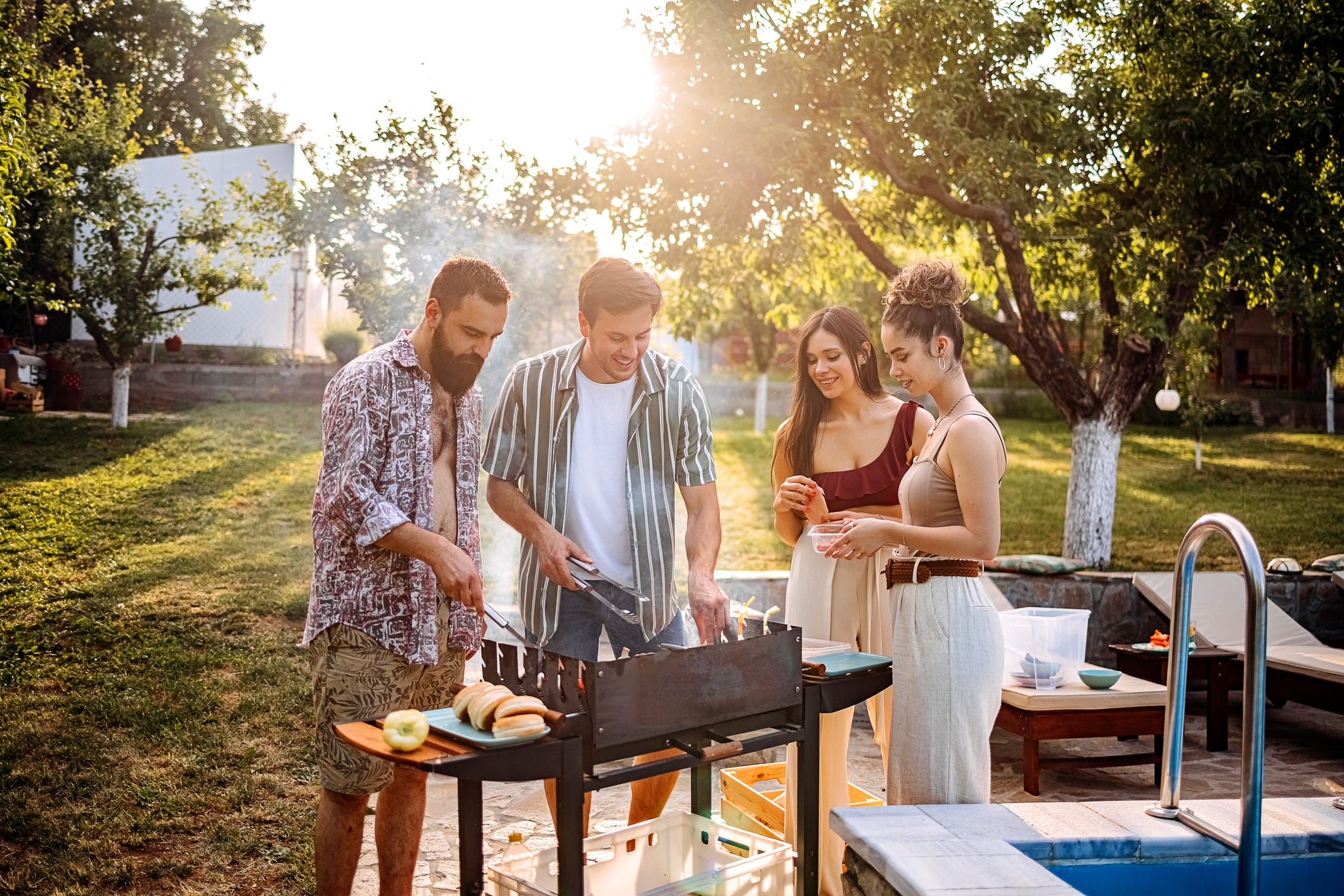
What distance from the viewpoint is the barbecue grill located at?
1.97 metres

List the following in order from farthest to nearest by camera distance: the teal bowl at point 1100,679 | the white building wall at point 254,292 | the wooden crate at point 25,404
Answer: the white building wall at point 254,292, the wooden crate at point 25,404, the teal bowl at point 1100,679

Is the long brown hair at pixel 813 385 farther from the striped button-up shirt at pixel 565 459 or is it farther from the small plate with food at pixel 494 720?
the small plate with food at pixel 494 720

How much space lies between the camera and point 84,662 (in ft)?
18.9

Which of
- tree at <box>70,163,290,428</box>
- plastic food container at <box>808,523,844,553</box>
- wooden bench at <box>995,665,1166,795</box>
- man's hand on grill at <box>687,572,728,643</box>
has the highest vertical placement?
tree at <box>70,163,290,428</box>

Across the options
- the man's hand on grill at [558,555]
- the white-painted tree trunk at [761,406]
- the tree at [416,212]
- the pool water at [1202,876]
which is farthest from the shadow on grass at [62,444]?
the white-painted tree trunk at [761,406]

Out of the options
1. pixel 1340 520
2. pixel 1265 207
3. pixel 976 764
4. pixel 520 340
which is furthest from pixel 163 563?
pixel 1340 520

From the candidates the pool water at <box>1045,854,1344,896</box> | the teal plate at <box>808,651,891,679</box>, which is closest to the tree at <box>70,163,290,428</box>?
the teal plate at <box>808,651,891,679</box>

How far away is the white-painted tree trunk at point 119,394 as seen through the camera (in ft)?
26.2

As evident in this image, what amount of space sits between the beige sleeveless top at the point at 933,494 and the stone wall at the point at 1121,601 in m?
4.17

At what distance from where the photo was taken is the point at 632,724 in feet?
6.81

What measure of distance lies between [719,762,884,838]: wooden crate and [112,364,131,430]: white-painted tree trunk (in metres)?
6.36

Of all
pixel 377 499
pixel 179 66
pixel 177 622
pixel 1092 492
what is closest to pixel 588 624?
pixel 377 499

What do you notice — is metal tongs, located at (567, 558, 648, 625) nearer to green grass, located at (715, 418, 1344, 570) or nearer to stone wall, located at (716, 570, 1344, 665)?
stone wall, located at (716, 570, 1344, 665)

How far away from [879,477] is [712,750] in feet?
3.96
